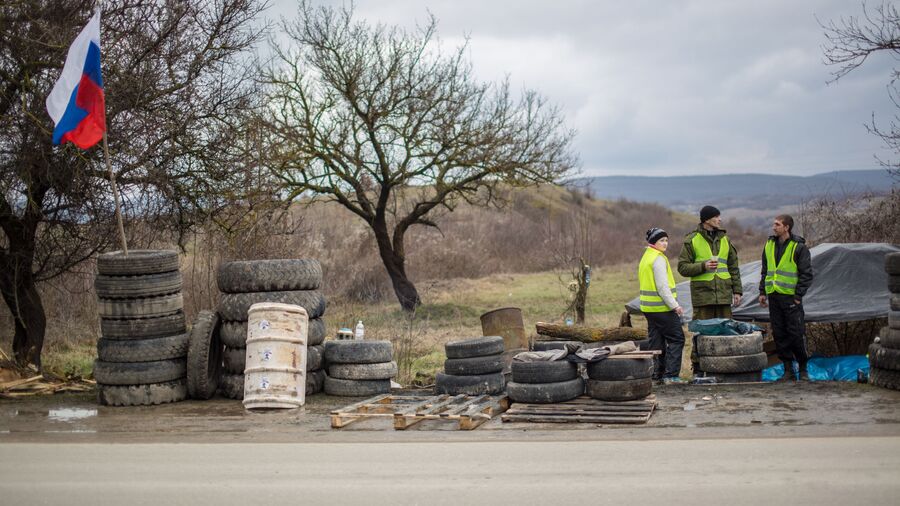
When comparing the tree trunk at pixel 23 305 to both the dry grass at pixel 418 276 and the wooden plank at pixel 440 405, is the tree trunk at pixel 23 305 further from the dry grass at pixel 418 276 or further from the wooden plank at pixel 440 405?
the wooden plank at pixel 440 405

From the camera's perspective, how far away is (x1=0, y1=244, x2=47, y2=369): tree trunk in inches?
544

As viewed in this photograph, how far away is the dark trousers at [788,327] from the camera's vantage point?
39.6 ft

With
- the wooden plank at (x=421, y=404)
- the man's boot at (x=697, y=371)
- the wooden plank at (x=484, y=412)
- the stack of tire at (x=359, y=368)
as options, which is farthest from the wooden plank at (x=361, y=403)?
the man's boot at (x=697, y=371)

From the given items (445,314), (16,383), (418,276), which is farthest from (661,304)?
(418,276)

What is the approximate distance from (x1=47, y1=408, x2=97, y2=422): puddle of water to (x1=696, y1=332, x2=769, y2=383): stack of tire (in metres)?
7.77

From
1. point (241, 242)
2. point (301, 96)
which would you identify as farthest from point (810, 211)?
point (301, 96)

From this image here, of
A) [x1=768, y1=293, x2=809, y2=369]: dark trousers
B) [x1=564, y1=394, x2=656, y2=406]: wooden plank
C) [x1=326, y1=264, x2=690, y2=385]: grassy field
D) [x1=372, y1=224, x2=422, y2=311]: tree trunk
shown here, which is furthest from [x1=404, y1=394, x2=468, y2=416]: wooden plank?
[x1=372, y1=224, x2=422, y2=311]: tree trunk

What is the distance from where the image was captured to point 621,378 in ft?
34.3

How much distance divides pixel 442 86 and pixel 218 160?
1368 centimetres

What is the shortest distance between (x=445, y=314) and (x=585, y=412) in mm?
17185

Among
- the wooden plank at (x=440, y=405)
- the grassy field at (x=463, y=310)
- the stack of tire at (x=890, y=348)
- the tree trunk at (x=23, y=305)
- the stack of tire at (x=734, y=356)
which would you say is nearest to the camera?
the wooden plank at (x=440, y=405)

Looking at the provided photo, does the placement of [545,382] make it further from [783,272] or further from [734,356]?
[783,272]

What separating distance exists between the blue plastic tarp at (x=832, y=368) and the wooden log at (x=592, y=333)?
1.95 metres

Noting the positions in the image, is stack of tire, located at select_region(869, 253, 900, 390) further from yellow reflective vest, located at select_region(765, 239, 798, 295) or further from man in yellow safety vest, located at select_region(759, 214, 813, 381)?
yellow reflective vest, located at select_region(765, 239, 798, 295)
